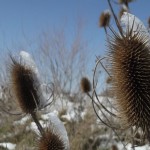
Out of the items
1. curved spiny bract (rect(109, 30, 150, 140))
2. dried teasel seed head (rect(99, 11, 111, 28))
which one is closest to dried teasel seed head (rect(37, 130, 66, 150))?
A: curved spiny bract (rect(109, 30, 150, 140))

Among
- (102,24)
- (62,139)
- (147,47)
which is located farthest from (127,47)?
(102,24)

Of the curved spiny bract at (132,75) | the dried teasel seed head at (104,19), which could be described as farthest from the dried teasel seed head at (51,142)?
the dried teasel seed head at (104,19)

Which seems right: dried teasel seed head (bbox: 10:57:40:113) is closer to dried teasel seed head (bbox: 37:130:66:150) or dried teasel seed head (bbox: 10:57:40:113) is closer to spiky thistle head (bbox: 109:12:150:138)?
dried teasel seed head (bbox: 37:130:66:150)

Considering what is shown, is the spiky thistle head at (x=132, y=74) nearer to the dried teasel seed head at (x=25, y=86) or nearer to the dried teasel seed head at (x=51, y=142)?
the dried teasel seed head at (x=51, y=142)

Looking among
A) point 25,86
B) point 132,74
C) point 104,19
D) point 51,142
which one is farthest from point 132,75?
point 104,19

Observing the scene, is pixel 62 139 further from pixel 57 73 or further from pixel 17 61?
pixel 57 73

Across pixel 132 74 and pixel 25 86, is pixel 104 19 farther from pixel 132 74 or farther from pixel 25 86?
pixel 132 74

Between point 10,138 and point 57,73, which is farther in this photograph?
point 57,73
